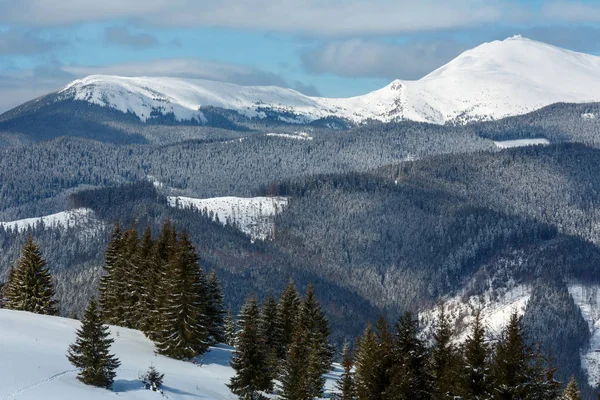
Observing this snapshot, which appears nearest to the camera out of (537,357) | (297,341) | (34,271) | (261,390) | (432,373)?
(537,357)

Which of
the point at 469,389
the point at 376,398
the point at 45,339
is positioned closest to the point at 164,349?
the point at 45,339

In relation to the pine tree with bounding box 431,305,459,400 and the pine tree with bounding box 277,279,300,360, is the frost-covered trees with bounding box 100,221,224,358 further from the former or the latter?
the pine tree with bounding box 431,305,459,400

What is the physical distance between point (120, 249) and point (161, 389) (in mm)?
29059

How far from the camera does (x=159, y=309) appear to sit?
7500 centimetres

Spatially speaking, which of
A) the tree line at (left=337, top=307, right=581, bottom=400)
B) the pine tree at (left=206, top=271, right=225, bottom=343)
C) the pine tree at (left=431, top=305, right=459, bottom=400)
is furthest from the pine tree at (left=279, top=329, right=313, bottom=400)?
the pine tree at (left=206, top=271, right=225, bottom=343)

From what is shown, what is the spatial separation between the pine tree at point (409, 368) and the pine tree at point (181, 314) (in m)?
21.8

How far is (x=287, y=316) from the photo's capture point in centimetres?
8275

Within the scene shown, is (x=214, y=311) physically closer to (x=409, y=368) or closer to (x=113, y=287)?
(x=113, y=287)

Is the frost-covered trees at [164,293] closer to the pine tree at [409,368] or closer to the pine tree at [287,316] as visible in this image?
the pine tree at [287,316]

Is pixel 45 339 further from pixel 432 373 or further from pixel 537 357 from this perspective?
pixel 537 357

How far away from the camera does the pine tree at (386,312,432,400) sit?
53.9 meters


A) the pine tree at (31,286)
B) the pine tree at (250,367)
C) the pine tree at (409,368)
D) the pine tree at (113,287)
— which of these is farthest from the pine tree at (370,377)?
the pine tree at (31,286)

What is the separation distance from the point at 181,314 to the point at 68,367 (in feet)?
48.5

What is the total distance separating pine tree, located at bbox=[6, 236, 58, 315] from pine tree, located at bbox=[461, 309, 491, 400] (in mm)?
49212
